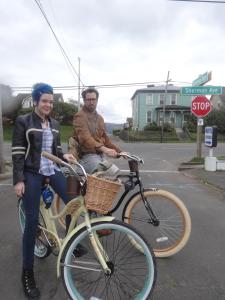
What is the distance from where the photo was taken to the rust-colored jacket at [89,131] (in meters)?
4.20

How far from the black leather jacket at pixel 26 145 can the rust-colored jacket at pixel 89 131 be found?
856mm

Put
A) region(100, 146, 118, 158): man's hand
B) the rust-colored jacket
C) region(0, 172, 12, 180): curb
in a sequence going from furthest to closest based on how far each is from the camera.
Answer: region(0, 172, 12, 180): curb
the rust-colored jacket
region(100, 146, 118, 158): man's hand

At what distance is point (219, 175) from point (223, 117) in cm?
4265

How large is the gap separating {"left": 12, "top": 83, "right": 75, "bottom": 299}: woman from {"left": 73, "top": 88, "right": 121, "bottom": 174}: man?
2.31 feet

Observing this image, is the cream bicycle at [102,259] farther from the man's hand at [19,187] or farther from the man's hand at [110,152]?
the man's hand at [110,152]

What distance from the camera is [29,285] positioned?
11.2ft

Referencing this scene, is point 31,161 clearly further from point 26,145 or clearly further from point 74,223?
point 74,223

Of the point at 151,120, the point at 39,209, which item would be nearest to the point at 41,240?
the point at 39,209

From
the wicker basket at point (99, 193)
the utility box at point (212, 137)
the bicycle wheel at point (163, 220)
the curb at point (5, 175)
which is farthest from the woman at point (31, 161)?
the utility box at point (212, 137)

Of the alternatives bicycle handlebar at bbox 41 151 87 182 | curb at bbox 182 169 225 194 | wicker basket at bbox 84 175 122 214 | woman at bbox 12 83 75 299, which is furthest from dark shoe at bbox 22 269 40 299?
curb at bbox 182 169 225 194

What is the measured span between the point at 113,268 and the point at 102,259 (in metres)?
0.17

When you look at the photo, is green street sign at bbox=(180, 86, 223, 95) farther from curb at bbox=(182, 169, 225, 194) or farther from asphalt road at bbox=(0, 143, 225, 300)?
asphalt road at bbox=(0, 143, 225, 300)

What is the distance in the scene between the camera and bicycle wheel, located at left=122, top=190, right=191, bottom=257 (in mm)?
4051

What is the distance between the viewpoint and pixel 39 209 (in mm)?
3557
